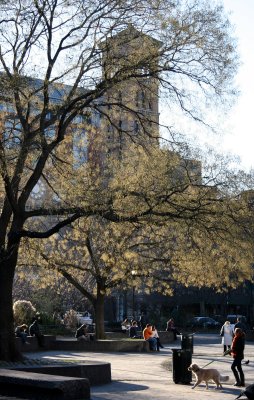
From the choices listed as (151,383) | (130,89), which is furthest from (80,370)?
(130,89)

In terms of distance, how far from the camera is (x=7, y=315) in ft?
66.0

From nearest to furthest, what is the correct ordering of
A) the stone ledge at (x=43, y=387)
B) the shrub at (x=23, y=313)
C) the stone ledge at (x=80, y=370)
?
1. the stone ledge at (x=43, y=387)
2. the stone ledge at (x=80, y=370)
3. the shrub at (x=23, y=313)

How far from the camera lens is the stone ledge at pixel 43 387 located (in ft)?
39.9

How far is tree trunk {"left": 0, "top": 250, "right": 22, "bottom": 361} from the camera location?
1984cm

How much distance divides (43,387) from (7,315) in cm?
802

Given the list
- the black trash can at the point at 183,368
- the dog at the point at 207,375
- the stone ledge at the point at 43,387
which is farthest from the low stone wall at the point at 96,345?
the stone ledge at the point at 43,387

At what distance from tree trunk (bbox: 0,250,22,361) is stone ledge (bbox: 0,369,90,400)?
21.7 ft

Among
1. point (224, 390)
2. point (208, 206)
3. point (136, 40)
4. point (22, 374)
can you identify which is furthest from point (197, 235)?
point (22, 374)

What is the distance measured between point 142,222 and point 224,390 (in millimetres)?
4784

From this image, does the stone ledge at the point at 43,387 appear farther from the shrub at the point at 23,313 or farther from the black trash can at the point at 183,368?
the shrub at the point at 23,313

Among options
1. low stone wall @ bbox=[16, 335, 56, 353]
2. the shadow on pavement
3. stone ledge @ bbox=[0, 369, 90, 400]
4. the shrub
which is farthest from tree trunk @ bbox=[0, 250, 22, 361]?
the shrub

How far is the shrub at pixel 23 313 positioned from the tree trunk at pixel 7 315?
806 inches

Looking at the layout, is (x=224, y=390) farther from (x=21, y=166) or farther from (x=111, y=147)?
(x=111, y=147)

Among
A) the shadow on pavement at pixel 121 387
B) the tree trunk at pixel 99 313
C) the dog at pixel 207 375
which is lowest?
the shadow on pavement at pixel 121 387
